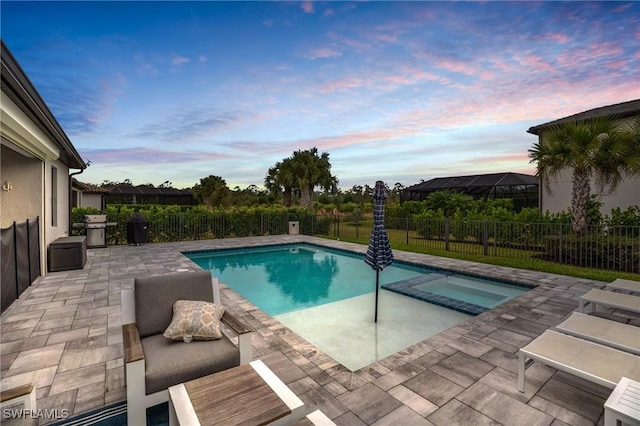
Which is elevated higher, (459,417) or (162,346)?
(162,346)

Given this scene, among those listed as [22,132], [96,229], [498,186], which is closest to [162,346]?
[22,132]

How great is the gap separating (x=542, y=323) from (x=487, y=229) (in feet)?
21.4

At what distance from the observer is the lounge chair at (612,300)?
4.19m

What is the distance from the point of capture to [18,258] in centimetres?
557

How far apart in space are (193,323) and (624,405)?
3.33 metres

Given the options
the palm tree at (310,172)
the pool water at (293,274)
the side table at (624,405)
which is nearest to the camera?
the side table at (624,405)

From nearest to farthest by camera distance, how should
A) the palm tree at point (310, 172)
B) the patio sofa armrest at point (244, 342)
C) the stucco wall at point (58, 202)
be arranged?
the patio sofa armrest at point (244, 342), the stucco wall at point (58, 202), the palm tree at point (310, 172)

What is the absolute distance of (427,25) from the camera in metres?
7.88

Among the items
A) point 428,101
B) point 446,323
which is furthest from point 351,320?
point 428,101

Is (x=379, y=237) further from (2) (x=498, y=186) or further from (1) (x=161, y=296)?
(2) (x=498, y=186)

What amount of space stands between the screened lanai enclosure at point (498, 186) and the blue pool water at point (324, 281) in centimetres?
1465

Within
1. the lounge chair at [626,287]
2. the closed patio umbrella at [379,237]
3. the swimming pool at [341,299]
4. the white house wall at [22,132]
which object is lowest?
the swimming pool at [341,299]

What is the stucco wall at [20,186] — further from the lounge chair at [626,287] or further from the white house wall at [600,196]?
the white house wall at [600,196]

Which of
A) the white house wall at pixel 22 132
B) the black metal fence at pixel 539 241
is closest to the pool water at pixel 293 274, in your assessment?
the black metal fence at pixel 539 241
